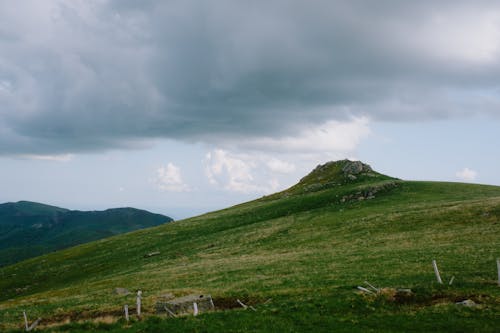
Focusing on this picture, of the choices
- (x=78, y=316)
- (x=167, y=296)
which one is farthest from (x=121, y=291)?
(x=78, y=316)

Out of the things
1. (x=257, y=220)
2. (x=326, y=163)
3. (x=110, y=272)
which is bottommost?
(x=110, y=272)

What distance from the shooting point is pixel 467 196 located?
233ft

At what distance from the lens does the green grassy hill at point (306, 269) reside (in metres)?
20.9

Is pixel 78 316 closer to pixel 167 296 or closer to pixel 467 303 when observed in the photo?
pixel 167 296

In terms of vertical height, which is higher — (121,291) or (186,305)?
(186,305)

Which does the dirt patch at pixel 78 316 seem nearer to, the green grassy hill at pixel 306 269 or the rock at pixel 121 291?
the green grassy hill at pixel 306 269

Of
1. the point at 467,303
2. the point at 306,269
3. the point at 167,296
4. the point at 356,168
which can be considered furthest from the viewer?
the point at 356,168

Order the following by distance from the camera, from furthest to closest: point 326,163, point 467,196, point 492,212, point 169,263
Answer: point 326,163, point 467,196, point 169,263, point 492,212

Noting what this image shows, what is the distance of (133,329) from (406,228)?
1667 inches

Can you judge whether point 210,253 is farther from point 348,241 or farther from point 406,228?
point 406,228

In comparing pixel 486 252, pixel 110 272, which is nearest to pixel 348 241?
pixel 486 252

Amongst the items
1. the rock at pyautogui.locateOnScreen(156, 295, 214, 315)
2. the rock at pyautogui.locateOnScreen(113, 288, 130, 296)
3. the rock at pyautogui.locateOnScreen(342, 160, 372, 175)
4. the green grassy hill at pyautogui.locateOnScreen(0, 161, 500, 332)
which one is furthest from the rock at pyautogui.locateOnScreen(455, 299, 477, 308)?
the rock at pyautogui.locateOnScreen(342, 160, 372, 175)

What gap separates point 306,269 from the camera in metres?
37.4

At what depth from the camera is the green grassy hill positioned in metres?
20.9
